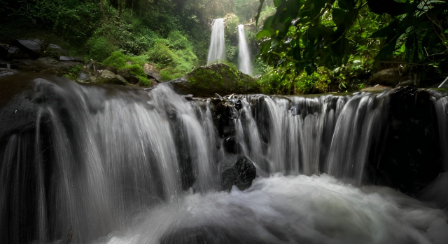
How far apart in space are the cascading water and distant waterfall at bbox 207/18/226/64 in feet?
42.7

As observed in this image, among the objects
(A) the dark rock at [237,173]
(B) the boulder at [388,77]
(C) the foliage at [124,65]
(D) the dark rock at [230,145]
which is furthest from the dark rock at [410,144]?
(C) the foliage at [124,65]

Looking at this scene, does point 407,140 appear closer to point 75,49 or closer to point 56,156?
point 56,156

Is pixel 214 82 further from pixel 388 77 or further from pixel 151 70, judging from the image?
pixel 151 70

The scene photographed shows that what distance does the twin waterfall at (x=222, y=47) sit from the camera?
16906 mm

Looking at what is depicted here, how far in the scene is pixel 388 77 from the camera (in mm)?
5203

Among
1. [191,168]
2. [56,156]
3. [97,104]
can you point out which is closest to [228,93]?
[191,168]

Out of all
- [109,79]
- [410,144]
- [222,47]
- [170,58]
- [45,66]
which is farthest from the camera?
[222,47]

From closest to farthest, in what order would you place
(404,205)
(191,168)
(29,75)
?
(29,75), (404,205), (191,168)

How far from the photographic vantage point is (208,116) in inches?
169

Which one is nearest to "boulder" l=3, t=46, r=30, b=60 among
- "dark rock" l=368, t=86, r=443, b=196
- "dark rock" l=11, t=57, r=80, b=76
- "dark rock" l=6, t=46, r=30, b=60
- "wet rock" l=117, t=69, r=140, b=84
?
"dark rock" l=6, t=46, r=30, b=60

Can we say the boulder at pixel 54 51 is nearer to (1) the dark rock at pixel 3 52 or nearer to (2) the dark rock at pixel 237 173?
(1) the dark rock at pixel 3 52

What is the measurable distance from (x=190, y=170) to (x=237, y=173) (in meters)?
0.87

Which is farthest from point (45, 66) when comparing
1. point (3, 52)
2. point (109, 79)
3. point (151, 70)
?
point (151, 70)

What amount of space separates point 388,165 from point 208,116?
3.29 m
